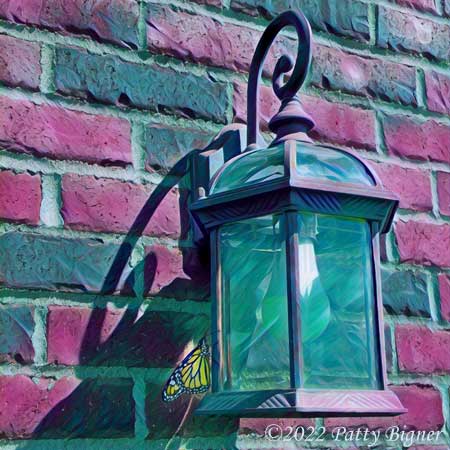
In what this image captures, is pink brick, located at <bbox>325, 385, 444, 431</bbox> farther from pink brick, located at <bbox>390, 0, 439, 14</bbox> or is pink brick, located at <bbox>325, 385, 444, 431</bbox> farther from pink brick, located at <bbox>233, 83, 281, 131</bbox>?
pink brick, located at <bbox>390, 0, 439, 14</bbox>

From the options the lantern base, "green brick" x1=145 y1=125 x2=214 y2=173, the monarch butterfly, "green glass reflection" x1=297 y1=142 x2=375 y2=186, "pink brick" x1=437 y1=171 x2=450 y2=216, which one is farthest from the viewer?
"pink brick" x1=437 y1=171 x2=450 y2=216

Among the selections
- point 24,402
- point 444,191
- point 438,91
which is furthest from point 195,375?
point 438,91

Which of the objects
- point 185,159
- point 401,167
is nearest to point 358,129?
point 401,167

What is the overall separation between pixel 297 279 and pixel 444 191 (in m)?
0.58

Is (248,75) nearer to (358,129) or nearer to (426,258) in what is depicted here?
(358,129)

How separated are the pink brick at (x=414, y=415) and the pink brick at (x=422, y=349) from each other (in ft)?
0.10

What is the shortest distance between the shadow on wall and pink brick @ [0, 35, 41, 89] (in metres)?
0.23

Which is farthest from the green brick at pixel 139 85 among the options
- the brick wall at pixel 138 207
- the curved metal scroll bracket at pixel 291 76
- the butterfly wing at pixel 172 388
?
the butterfly wing at pixel 172 388

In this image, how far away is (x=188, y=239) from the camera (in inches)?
50.5

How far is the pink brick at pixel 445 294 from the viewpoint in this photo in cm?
146

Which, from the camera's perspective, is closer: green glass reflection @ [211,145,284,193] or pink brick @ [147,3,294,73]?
green glass reflection @ [211,145,284,193]

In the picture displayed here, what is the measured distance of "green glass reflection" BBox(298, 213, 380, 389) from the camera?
3.39 ft

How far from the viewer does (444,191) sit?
1521 mm

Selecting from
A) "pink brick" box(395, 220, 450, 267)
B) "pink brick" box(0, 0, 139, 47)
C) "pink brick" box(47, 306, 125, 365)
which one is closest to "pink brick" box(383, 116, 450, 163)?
"pink brick" box(395, 220, 450, 267)
